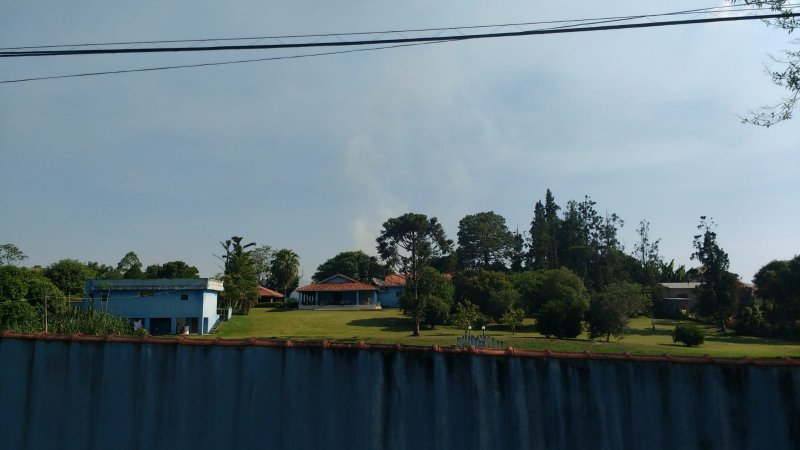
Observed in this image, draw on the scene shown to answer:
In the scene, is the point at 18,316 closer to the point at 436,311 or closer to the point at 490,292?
the point at 436,311

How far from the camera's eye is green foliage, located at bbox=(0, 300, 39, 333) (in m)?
29.3

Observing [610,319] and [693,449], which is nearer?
[693,449]

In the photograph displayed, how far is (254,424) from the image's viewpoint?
6.82m

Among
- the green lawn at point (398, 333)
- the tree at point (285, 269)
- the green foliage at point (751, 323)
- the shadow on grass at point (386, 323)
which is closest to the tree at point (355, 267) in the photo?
the tree at point (285, 269)

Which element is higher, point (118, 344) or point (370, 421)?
point (118, 344)

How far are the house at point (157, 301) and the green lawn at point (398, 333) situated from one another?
339cm

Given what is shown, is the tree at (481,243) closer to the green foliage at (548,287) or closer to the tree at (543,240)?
the tree at (543,240)

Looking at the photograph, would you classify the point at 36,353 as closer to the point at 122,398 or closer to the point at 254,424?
the point at 122,398

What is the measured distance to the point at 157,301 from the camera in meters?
49.3

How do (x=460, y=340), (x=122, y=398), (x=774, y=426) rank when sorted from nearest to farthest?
(x=774, y=426) < (x=122, y=398) < (x=460, y=340)

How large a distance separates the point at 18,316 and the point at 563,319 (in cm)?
3892

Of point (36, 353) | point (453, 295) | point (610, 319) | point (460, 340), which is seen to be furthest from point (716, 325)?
point (36, 353)

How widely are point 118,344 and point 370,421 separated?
146 inches

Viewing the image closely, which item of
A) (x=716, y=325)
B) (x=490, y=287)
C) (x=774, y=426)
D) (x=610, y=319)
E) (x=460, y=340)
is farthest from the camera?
(x=716, y=325)
